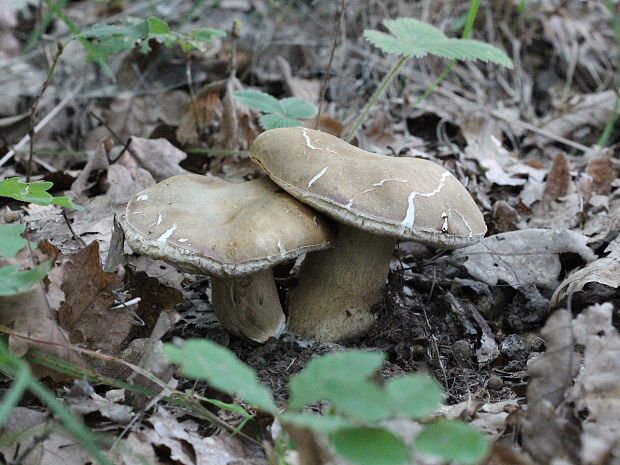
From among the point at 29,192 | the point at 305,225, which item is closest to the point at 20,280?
the point at 29,192

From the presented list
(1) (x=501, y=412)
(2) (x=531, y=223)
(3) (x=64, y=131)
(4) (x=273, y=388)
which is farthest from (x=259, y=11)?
(1) (x=501, y=412)

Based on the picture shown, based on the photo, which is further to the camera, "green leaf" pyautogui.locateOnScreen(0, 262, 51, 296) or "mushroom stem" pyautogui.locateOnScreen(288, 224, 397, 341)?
"mushroom stem" pyautogui.locateOnScreen(288, 224, 397, 341)

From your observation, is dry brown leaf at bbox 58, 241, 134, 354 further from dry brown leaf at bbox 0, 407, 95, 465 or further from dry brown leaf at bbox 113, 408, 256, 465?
dry brown leaf at bbox 113, 408, 256, 465

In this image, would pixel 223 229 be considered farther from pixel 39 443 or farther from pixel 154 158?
pixel 154 158

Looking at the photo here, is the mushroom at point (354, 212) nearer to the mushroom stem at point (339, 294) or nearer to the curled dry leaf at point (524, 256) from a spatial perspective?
the mushroom stem at point (339, 294)

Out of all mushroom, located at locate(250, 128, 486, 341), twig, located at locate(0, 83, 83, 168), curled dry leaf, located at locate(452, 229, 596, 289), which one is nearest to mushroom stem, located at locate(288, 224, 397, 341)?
mushroom, located at locate(250, 128, 486, 341)

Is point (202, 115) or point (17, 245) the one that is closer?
point (17, 245)

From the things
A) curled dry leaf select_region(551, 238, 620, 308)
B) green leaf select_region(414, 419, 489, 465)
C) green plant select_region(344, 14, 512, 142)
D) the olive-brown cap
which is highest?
green plant select_region(344, 14, 512, 142)
